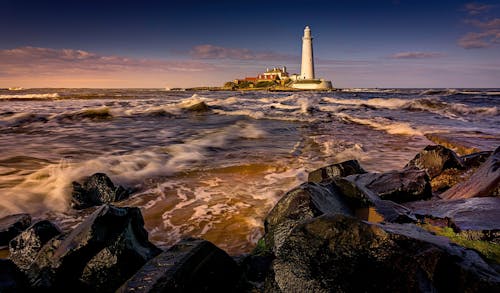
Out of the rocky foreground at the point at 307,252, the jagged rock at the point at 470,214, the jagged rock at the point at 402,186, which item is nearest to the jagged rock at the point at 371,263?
the rocky foreground at the point at 307,252

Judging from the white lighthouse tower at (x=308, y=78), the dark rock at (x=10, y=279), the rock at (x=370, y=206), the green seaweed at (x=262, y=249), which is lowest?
the green seaweed at (x=262, y=249)

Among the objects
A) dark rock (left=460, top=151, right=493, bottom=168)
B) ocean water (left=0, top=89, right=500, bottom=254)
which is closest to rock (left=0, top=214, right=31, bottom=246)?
ocean water (left=0, top=89, right=500, bottom=254)

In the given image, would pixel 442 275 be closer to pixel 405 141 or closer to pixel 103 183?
pixel 103 183

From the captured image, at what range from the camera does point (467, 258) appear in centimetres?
154

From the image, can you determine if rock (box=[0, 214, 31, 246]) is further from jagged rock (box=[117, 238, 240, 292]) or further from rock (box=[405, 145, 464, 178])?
rock (box=[405, 145, 464, 178])

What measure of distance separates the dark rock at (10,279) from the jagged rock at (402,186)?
3.00 meters

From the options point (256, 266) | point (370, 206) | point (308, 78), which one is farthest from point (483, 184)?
point (308, 78)

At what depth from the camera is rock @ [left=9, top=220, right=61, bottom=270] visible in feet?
7.86

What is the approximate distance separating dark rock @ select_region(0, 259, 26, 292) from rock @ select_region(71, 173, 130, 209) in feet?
6.81

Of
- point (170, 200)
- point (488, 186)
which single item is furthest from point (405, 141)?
point (170, 200)

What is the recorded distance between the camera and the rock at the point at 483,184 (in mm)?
2836

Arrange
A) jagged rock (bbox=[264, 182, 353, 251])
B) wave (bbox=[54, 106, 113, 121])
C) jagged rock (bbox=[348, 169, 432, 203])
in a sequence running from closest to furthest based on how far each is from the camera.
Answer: jagged rock (bbox=[264, 182, 353, 251])
jagged rock (bbox=[348, 169, 432, 203])
wave (bbox=[54, 106, 113, 121])

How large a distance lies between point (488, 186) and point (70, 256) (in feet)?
A: 10.8

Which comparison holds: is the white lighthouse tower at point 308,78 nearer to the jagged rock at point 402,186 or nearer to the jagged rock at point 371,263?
the jagged rock at point 402,186
